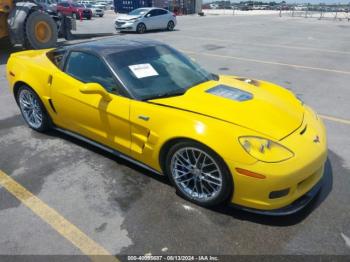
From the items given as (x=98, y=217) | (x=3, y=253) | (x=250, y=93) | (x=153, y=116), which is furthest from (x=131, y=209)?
(x=250, y=93)

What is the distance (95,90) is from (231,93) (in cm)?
143

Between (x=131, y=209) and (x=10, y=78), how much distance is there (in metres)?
3.05

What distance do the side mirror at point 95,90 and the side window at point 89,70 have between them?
13 centimetres

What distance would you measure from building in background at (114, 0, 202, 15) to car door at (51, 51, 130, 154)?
Answer: 3242cm

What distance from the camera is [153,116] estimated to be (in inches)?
130

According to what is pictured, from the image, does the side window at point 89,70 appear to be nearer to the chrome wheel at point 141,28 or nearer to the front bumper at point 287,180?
the front bumper at point 287,180

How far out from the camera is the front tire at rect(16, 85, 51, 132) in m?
4.62

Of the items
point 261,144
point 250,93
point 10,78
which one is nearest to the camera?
point 261,144

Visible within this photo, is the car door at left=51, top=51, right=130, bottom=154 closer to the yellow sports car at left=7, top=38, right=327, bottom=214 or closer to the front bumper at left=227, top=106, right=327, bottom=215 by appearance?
the yellow sports car at left=7, top=38, right=327, bottom=214

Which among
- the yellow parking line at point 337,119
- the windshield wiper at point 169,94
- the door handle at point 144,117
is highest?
the windshield wiper at point 169,94

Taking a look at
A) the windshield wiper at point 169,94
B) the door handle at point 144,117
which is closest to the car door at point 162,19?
the windshield wiper at point 169,94

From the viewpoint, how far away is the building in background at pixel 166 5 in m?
35.5

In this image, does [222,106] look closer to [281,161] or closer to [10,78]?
[281,161]

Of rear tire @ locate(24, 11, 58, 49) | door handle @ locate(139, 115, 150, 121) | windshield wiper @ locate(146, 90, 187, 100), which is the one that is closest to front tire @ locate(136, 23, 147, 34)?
rear tire @ locate(24, 11, 58, 49)
